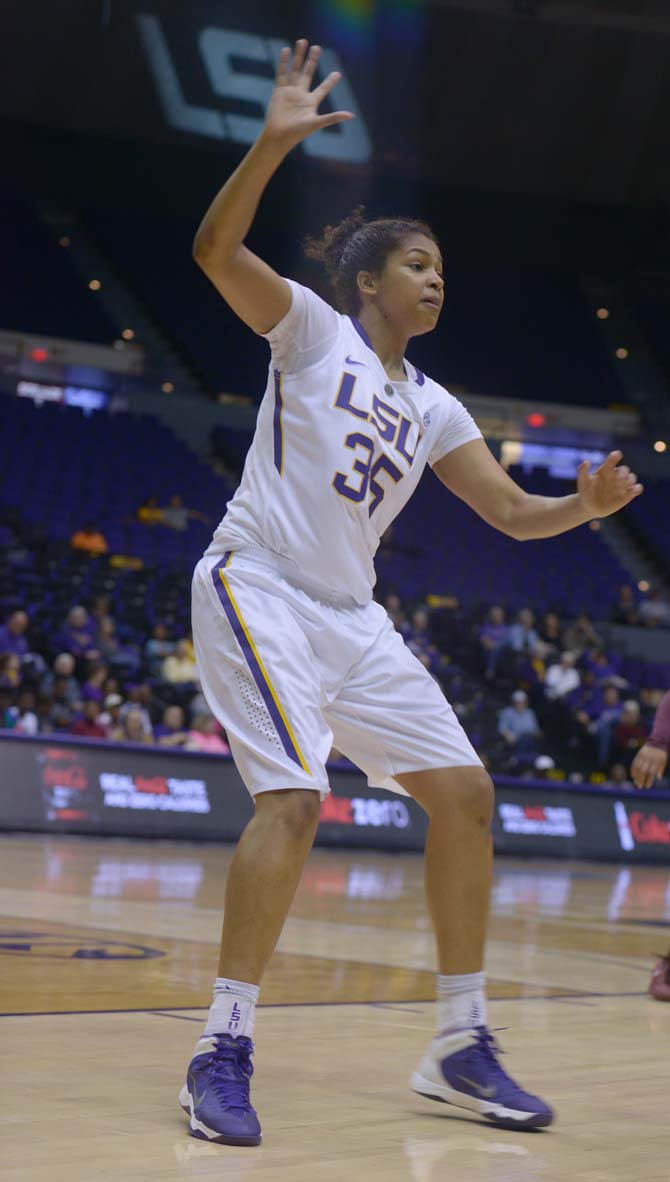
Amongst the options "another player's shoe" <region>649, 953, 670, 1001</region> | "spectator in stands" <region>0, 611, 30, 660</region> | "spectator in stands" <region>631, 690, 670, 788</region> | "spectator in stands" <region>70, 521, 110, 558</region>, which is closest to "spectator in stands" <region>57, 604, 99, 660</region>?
Answer: "spectator in stands" <region>0, 611, 30, 660</region>

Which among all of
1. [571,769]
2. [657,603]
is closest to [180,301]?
[657,603]

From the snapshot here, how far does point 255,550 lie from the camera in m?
3.73

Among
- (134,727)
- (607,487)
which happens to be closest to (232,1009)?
(607,487)

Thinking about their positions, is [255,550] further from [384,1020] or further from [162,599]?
[162,599]

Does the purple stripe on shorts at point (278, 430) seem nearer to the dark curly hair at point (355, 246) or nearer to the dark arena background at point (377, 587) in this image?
the dark curly hair at point (355, 246)

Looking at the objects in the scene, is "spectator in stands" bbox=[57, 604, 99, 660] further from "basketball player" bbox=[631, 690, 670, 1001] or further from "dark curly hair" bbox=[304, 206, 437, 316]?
"dark curly hair" bbox=[304, 206, 437, 316]

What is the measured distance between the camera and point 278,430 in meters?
3.71

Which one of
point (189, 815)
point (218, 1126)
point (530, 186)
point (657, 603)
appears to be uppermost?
point (530, 186)

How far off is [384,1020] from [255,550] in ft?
6.78

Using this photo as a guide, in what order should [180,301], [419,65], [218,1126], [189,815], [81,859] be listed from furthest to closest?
[180,301] < [419,65] < [189,815] < [81,859] < [218,1126]

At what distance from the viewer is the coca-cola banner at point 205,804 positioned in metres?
12.8

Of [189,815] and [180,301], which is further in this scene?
[180,301]

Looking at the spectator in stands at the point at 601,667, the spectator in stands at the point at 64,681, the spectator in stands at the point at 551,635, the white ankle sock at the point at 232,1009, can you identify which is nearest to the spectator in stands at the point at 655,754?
the white ankle sock at the point at 232,1009

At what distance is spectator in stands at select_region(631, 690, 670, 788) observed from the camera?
20.6ft
